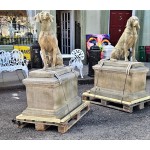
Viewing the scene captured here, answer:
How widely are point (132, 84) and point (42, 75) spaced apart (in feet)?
6.15

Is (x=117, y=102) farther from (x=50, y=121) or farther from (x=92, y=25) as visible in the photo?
(x=92, y=25)

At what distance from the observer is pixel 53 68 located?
4.05m

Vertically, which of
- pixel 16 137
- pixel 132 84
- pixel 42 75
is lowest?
pixel 16 137

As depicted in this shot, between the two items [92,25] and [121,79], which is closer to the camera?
[121,79]

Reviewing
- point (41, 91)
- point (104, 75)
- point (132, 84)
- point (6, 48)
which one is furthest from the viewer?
point (6, 48)

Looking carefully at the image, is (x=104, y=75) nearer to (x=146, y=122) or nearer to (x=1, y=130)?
(x=146, y=122)

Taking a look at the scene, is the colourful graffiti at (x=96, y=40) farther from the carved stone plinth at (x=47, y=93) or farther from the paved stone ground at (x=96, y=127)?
the carved stone plinth at (x=47, y=93)

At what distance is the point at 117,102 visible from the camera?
4617 mm

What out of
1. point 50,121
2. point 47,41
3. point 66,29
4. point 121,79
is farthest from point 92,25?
point 50,121

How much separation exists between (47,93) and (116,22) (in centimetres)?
667

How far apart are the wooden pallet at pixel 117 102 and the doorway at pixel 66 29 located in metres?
5.00

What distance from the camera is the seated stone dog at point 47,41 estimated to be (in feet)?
12.2

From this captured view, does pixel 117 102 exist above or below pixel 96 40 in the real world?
below

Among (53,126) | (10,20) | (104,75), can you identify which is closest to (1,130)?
(53,126)
